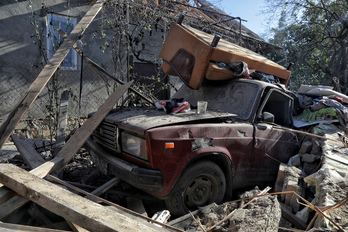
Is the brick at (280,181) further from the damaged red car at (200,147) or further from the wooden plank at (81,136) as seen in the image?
the wooden plank at (81,136)

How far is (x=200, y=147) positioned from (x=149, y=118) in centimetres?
72

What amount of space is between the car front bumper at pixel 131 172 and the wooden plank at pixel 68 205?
2.57ft

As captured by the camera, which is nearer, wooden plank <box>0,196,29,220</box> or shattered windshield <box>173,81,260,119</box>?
wooden plank <box>0,196,29,220</box>

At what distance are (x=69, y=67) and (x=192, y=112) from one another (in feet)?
17.6

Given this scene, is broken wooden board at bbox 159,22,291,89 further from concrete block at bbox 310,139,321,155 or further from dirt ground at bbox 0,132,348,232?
dirt ground at bbox 0,132,348,232

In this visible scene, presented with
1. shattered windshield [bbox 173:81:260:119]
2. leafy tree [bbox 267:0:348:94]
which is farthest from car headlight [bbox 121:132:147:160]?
leafy tree [bbox 267:0:348:94]

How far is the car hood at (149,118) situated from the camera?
293 centimetres

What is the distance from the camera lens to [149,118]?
321cm

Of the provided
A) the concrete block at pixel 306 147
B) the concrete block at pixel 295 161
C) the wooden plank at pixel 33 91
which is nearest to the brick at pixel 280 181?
the concrete block at pixel 295 161

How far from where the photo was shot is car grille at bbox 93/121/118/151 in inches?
126

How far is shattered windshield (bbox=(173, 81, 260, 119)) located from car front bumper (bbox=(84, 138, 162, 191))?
5.06ft

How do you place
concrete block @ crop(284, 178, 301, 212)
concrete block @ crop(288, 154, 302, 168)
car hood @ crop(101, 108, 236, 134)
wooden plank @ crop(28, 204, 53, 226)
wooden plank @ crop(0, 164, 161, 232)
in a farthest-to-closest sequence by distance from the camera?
1. concrete block @ crop(288, 154, 302, 168)
2. concrete block @ crop(284, 178, 301, 212)
3. car hood @ crop(101, 108, 236, 134)
4. wooden plank @ crop(28, 204, 53, 226)
5. wooden plank @ crop(0, 164, 161, 232)

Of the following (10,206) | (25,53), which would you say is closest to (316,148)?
(10,206)

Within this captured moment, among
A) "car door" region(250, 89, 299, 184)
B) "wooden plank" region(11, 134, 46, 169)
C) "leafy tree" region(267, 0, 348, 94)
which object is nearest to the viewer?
"wooden plank" region(11, 134, 46, 169)
